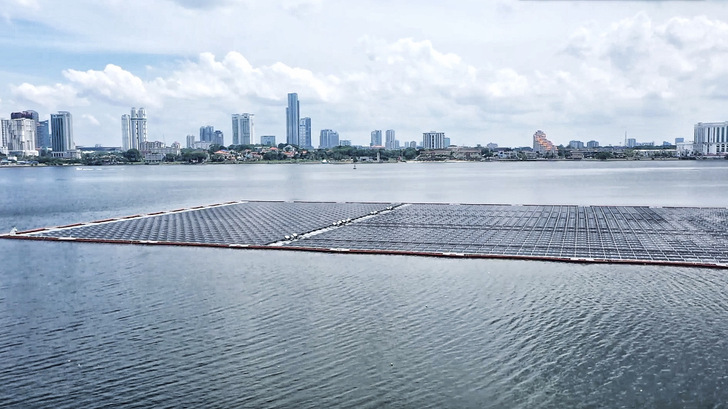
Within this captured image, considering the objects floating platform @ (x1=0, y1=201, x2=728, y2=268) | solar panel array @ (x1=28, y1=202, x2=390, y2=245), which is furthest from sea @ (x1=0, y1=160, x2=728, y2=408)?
solar panel array @ (x1=28, y1=202, x2=390, y2=245)

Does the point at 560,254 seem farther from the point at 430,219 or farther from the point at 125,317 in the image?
the point at 125,317

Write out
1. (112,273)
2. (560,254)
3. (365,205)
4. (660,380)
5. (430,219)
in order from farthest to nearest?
1. (365,205)
2. (430,219)
3. (560,254)
4. (112,273)
5. (660,380)

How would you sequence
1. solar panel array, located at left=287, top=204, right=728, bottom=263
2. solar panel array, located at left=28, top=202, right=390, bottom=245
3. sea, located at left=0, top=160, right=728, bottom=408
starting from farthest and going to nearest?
solar panel array, located at left=28, top=202, right=390, bottom=245, solar panel array, located at left=287, top=204, right=728, bottom=263, sea, located at left=0, top=160, right=728, bottom=408

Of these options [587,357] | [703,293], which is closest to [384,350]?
[587,357]

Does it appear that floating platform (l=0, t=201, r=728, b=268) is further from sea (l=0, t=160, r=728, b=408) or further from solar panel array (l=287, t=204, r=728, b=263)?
sea (l=0, t=160, r=728, b=408)

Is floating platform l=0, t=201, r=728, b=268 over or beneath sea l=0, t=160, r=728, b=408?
over

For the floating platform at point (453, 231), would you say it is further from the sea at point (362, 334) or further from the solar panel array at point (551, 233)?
the sea at point (362, 334)
